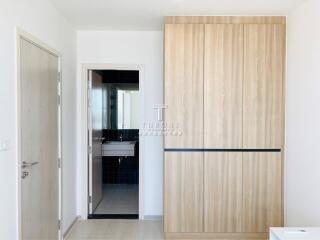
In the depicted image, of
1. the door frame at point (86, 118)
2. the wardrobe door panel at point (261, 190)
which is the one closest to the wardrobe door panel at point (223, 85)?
the wardrobe door panel at point (261, 190)

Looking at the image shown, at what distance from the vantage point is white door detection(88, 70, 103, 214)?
4.31 m

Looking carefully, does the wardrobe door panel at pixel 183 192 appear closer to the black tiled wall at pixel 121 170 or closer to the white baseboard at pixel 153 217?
the white baseboard at pixel 153 217

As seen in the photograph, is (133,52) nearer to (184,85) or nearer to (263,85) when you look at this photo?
(184,85)

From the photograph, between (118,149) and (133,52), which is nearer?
(133,52)

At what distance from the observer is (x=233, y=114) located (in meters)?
3.50

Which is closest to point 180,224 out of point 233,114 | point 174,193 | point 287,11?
point 174,193

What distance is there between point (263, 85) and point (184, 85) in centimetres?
91

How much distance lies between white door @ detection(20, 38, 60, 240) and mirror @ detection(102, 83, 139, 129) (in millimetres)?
2469

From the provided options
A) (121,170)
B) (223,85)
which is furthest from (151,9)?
(121,170)

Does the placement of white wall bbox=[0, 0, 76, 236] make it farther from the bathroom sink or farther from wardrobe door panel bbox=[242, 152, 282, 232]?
wardrobe door panel bbox=[242, 152, 282, 232]

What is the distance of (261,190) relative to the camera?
11.6ft

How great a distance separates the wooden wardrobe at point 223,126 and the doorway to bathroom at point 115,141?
4.32 ft

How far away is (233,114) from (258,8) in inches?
46.3

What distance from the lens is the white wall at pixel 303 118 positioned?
280cm
